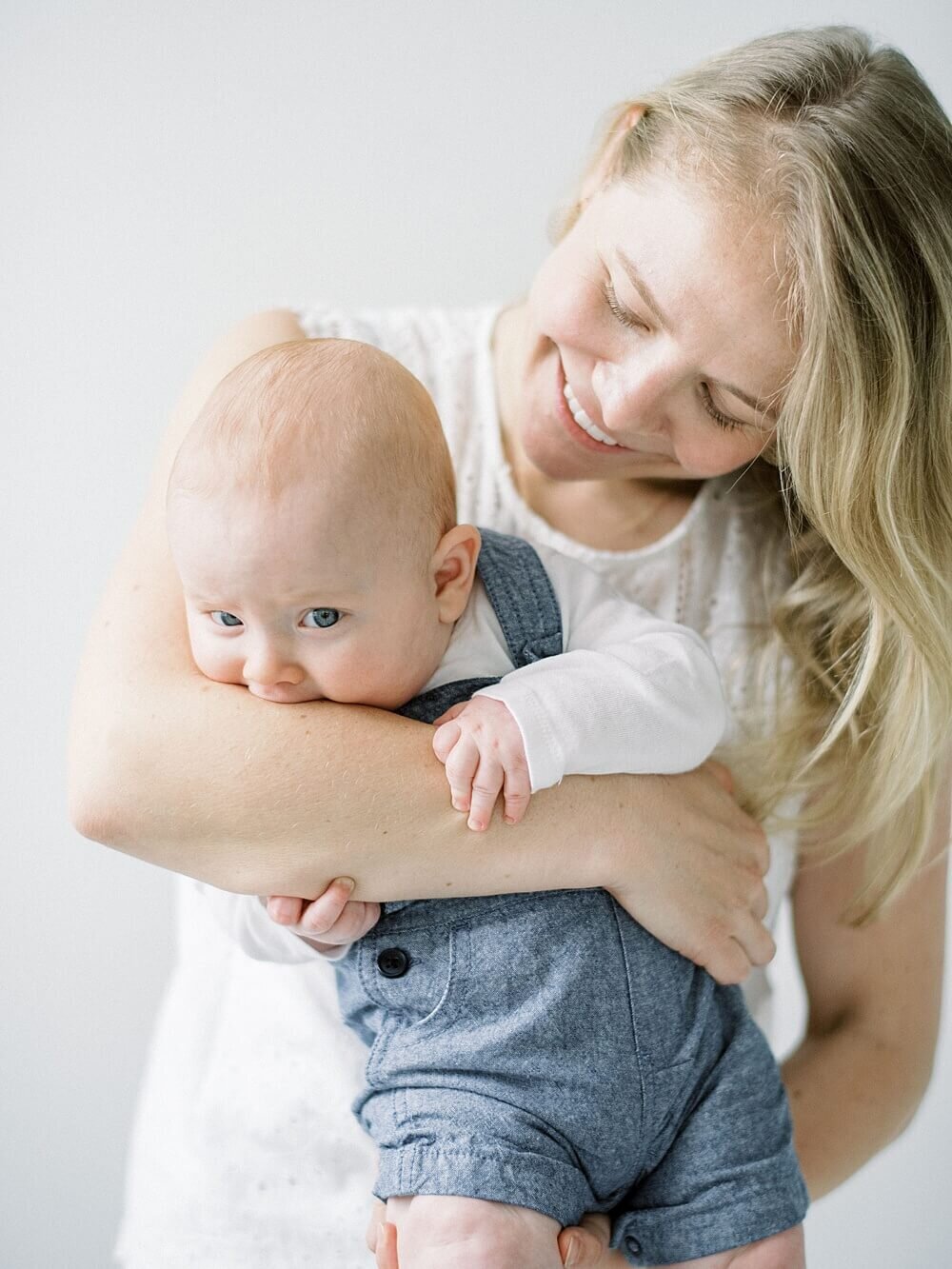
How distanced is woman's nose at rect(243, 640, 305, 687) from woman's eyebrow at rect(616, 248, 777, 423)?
51 centimetres

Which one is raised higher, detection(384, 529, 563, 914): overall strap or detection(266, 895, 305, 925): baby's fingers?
detection(384, 529, 563, 914): overall strap

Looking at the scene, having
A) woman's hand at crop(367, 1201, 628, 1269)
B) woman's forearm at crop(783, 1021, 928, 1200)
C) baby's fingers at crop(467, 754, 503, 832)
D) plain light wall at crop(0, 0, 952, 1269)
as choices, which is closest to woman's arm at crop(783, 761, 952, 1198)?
woman's forearm at crop(783, 1021, 928, 1200)

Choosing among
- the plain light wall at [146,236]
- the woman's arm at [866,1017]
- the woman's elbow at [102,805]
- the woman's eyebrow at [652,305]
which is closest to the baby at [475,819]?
the woman's elbow at [102,805]

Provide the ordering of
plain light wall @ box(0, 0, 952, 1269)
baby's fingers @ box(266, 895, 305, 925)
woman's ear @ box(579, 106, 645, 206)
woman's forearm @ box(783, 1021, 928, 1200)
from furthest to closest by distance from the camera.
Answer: plain light wall @ box(0, 0, 952, 1269), woman's forearm @ box(783, 1021, 928, 1200), woman's ear @ box(579, 106, 645, 206), baby's fingers @ box(266, 895, 305, 925)

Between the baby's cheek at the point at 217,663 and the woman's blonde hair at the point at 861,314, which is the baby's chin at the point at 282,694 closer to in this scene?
the baby's cheek at the point at 217,663

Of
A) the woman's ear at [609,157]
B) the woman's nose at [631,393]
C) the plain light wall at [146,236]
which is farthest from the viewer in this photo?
the plain light wall at [146,236]

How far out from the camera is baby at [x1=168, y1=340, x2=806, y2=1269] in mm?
1104

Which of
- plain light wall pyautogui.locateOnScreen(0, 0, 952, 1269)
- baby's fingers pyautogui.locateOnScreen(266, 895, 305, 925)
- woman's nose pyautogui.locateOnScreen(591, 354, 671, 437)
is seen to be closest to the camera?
baby's fingers pyautogui.locateOnScreen(266, 895, 305, 925)

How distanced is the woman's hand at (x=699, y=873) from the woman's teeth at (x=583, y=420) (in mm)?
393

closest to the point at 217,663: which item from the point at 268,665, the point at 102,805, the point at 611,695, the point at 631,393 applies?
the point at 268,665

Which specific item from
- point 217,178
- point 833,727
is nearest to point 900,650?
point 833,727

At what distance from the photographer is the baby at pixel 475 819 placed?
43.5 inches

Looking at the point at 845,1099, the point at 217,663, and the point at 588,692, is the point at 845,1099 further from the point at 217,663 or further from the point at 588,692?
the point at 217,663

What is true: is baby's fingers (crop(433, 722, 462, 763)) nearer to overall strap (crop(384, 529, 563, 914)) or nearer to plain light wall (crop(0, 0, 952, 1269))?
overall strap (crop(384, 529, 563, 914))
